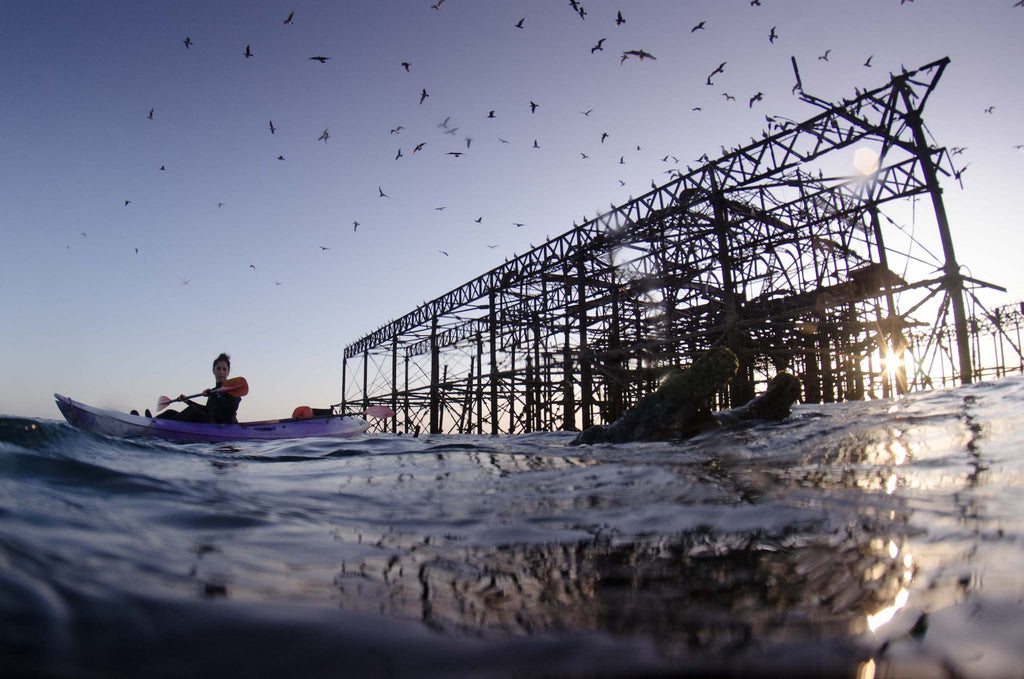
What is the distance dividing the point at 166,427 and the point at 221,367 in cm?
157

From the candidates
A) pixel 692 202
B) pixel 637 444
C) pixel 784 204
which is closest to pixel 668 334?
pixel 692 202

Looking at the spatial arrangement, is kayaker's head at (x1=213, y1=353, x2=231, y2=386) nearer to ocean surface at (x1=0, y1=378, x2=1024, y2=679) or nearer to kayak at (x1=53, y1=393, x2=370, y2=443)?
kayak at (x1=53, y1=393, x2=370, y2=443)

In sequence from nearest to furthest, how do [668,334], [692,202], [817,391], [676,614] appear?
[676,614]
[692,202]
[668,334]
[817,391]

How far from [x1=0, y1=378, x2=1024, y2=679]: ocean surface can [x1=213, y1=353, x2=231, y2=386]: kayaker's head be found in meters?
7.84

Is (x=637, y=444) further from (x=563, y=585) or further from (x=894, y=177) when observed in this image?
(x=894, y=177)

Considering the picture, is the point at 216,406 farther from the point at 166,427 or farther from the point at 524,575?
the point at 524,575

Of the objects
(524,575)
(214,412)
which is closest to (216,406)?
(214,412)

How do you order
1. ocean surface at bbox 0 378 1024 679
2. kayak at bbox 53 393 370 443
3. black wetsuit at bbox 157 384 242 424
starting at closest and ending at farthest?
1. ocean surface at bbox 0 378 1024 679
2. kayak at bbox 53 393 370 443
3. black wetsuit at bbox 157 384 242 424

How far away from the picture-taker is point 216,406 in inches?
396

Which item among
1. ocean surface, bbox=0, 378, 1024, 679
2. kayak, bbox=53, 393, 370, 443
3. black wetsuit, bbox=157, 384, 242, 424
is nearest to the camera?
ocean surface, bbox=0, 378, 1024, 679

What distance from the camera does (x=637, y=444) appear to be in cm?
619

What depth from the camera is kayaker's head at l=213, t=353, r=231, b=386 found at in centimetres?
1043

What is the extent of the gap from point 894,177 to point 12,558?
15780 millimetres

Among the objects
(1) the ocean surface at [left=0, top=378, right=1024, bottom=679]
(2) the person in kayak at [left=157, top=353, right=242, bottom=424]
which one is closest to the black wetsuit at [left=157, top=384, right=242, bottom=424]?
(2) the person in kayak at [left=157, top=353, right=242, bottom=424]
